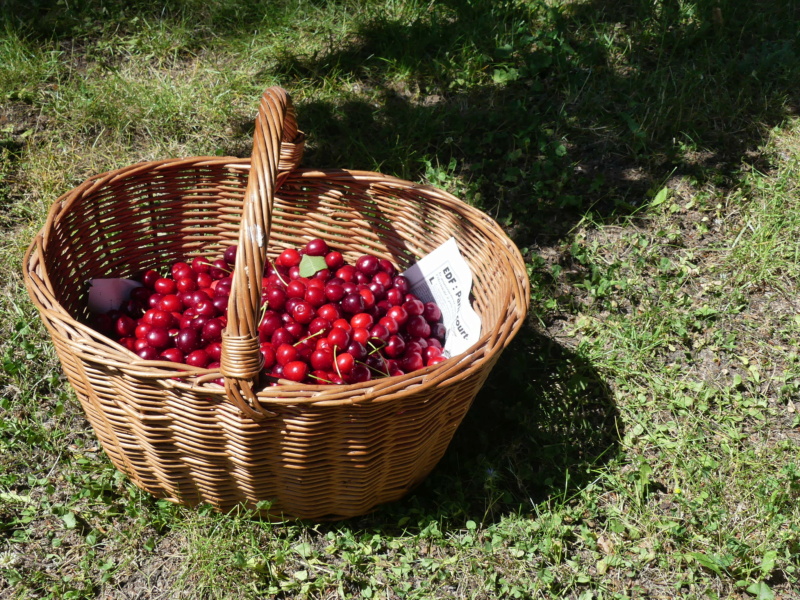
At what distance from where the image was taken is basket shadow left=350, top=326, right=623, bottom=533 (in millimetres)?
2439

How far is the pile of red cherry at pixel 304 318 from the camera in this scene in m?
2.27

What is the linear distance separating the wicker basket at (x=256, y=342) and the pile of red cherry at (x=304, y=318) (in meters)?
0.18

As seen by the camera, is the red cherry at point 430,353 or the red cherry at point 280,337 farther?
the red cherry at point 430,353

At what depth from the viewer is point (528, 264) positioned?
3.21 m

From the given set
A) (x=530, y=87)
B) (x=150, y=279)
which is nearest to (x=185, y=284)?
(x=150, y=279)

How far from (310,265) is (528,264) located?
41.0 inches

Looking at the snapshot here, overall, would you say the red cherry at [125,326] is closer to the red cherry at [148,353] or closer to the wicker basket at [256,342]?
the wicker basket at [256,342]

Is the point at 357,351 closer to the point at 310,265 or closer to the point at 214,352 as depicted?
the point at 214,352

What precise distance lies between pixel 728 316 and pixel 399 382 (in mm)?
1907

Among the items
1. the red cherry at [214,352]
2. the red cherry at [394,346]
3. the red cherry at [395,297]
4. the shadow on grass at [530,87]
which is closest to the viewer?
the red cherry at [214,352]

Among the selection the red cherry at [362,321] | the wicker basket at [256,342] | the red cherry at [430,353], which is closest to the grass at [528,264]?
the wicker basket at [256,342]

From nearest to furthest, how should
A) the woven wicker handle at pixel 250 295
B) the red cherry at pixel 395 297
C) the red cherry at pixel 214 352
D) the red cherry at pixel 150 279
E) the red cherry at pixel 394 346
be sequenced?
1. the woven wicker handle at pixel 250 295
2. the red cherry at pixel 214 352
3. the red cherry at pixel 394 346
4. the red cherry at pixel 395 297
5. the red cherry at pixel 150 279

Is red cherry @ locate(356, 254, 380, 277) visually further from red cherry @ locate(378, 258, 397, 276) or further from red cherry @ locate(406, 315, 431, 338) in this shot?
red cherry @ locate(406, 315, 431, 338)

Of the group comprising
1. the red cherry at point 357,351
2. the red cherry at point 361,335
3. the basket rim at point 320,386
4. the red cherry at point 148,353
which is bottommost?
the red cherry at point 148,353
